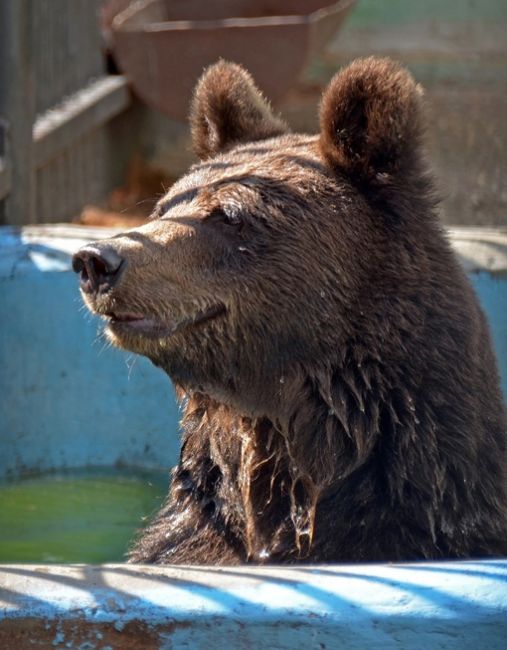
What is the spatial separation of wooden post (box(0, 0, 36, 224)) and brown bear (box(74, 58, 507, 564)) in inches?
135

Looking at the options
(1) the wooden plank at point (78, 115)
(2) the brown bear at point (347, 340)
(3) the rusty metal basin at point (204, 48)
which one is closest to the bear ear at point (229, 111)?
(2) the brown bear at point (347, 340)

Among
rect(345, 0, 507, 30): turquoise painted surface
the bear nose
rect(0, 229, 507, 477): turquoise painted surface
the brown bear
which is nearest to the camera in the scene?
the bear nose

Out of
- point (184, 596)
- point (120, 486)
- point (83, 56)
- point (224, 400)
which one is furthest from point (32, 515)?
point (83, 56)

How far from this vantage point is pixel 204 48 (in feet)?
32.1

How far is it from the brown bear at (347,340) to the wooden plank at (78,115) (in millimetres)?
4953

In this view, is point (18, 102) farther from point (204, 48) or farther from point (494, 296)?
point (494, 296)

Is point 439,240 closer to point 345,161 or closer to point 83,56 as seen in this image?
point 345,161

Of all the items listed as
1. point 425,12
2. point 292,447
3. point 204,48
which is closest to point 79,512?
point 292,447

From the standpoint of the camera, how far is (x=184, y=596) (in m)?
2.75

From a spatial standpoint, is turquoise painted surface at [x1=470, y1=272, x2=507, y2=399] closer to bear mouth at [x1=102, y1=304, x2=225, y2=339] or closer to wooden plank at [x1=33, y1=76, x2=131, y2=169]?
bear mouth at [x1=102, y1=304, x2=225, y2=339]

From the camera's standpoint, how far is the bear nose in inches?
135

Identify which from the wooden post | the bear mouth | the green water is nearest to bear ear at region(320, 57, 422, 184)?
the bear mouth

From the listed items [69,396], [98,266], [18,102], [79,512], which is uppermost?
[18,102]

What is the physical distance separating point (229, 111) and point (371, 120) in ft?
2.44
